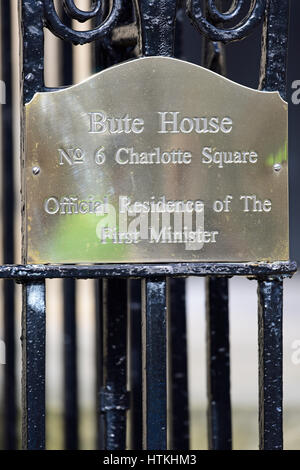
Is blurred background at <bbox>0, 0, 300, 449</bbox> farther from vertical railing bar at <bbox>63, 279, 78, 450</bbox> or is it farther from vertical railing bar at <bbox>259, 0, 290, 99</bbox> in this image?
vertical railing bar at <bbox>259, 0, 290, 99</bbox>

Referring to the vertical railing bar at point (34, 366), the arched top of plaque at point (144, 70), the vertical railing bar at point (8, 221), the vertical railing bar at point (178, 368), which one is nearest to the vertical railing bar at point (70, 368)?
the vertical railing bar at point (8, 221)

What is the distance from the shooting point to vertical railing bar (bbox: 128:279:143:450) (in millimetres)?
1693

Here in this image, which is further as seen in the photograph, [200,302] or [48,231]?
[200,302]

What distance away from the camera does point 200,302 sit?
22.0 ft

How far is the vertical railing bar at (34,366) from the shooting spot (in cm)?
123

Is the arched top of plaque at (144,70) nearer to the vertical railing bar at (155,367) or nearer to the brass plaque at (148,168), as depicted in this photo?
the brass plaque at (148,168)

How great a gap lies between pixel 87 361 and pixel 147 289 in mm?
3613

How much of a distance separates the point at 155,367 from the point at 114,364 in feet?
0.83

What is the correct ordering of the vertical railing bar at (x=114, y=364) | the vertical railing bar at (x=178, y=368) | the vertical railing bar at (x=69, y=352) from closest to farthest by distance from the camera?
the vertical railing bar at (x=114, y=364)
the vertical railing bar at (x=178, y=368)
the vertical railing bar at (x=69, y=352)

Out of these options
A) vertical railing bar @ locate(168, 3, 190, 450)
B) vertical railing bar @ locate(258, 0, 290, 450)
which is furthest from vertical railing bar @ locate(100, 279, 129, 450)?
vertical railing bar @ locate(258, 0, 290, 450)

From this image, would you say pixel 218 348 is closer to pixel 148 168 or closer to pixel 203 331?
pixel 148 168

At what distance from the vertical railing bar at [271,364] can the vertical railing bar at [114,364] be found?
1.06ft
